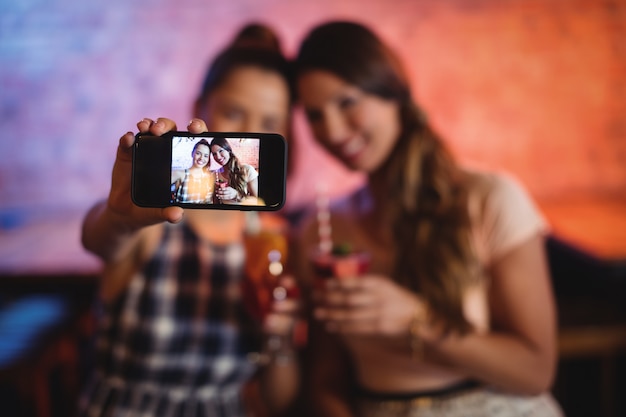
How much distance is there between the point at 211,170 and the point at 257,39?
0.99m

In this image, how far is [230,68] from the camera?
1.61m

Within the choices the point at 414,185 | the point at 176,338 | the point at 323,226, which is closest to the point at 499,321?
the point at 414,185

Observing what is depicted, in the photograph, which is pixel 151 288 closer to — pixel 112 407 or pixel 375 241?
pixel 112 407

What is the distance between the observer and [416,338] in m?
1.47

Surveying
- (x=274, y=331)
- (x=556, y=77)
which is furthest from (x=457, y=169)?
(x=556, y=77)

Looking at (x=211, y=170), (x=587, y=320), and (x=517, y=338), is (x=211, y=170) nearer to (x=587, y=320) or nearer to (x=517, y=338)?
(x=517, y=338)

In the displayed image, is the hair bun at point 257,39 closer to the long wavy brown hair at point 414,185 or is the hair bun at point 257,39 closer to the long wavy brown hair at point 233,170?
the long wavy brown hair at point 414,185

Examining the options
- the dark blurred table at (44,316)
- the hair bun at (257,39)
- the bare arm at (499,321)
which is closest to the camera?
the bare arm at (499,321)

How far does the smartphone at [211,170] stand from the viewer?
855 mm

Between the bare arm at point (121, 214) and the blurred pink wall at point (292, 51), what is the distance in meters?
1.62

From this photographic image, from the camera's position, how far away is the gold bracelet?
1462mm

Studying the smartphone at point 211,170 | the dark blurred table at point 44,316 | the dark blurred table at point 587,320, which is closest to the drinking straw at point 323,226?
the smartphone at point 211,170

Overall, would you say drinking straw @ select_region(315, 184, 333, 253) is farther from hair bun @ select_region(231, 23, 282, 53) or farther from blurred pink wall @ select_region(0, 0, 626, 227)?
blurred pink wall @ select_region(0, 0, 626, 227)

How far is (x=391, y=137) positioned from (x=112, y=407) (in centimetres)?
117
